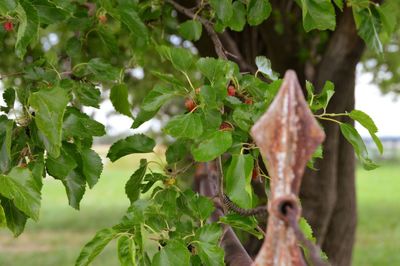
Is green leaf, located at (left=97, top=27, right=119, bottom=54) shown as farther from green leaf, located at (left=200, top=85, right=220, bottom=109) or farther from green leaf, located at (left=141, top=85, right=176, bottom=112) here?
green leaf, located at (left=200, top=85, right=220, bottom=109)

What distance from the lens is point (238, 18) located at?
1.97m

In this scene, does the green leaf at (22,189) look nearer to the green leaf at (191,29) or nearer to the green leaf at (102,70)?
the green leaf at (102,70)

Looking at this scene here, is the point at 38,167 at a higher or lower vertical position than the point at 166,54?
lower

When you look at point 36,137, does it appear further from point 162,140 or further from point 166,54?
point 162,140

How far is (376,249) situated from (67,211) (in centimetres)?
746

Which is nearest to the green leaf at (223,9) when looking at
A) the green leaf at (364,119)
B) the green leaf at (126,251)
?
the green leaf at (364,119)

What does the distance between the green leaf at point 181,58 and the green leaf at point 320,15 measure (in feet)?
1.25

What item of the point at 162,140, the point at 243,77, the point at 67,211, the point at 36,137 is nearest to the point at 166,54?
the point at 243,77

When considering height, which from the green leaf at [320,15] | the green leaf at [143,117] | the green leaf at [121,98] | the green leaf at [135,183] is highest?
the green leaf at [320,15]

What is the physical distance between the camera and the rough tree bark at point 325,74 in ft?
12.1

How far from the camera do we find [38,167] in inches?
61.4

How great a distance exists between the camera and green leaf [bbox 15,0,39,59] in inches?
57.3

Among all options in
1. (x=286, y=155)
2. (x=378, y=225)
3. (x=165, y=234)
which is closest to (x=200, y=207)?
(x=165, y=234)

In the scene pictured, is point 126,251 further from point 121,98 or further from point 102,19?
point 102,19
